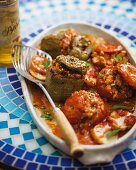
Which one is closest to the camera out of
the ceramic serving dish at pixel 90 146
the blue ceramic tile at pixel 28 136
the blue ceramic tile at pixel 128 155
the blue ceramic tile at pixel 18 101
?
the ceramic serving dish at pixel 90 146

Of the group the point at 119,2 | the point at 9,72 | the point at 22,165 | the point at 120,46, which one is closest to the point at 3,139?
the point at 22,165

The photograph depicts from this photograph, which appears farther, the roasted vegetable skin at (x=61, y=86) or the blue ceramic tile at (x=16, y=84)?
the blue ceramic tile at (x=16, y=84)

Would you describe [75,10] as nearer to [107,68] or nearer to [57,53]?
[57,53]

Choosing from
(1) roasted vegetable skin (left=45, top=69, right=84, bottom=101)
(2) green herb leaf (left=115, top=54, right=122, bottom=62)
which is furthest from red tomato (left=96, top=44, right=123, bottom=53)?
(1) roasted vegetable skin (left=45, top=69, right=84, bottom=101)

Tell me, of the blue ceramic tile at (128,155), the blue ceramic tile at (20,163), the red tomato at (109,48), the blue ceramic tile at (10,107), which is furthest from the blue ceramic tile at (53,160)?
the red tomato at (109,48)

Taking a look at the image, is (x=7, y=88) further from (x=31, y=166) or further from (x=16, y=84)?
(x=31, y=166)

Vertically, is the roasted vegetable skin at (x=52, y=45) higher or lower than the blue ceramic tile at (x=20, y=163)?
higher

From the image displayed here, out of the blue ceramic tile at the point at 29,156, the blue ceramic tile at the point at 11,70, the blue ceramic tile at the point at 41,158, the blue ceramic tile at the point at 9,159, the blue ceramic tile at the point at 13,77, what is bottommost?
the blue ceramic tile at the point at 9,159

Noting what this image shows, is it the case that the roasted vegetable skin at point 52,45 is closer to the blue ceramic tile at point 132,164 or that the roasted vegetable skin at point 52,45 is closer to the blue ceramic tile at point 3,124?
the blue ceramic tile at point 3,124
